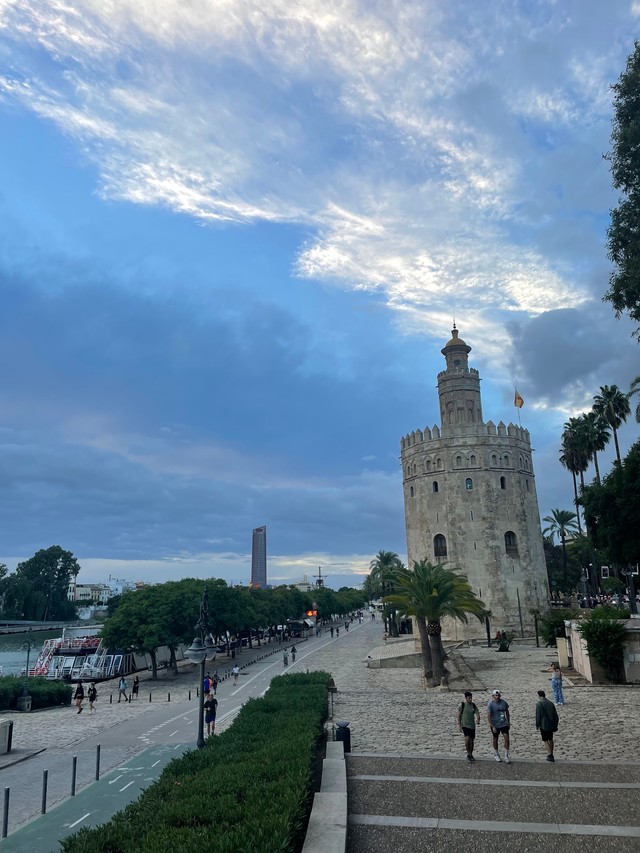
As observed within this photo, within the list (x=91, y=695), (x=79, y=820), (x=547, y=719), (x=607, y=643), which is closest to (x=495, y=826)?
(x=547, y=719)

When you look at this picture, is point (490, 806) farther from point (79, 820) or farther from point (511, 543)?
point (511, 543)

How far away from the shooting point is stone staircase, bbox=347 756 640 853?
826 cm

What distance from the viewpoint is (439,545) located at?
5475 cm

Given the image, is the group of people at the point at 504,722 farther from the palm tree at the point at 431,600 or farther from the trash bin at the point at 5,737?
the palm tree at the point at 431,600

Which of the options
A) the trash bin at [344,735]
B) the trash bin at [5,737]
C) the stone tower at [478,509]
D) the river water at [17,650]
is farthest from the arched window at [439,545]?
the trash bin at [344,735]

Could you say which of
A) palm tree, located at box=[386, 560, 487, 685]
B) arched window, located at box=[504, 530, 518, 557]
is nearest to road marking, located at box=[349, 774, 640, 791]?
palm tree, located at box=[386, 560, 487, 685]

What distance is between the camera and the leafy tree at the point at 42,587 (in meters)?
132

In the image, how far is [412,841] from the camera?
8.31m

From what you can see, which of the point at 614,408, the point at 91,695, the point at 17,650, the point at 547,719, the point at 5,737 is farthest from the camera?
the point at 17,650

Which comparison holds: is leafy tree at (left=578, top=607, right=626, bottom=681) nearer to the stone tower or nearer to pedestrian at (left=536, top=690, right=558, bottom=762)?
pedestrian at (left=536, top=690, right=558, bottom=762)

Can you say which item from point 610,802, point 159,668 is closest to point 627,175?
point 610,802

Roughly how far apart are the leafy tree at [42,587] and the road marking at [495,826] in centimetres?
14164

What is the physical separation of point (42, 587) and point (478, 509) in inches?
4752

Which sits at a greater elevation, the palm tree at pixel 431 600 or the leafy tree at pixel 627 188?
the leafy tree at pixel 627 188
